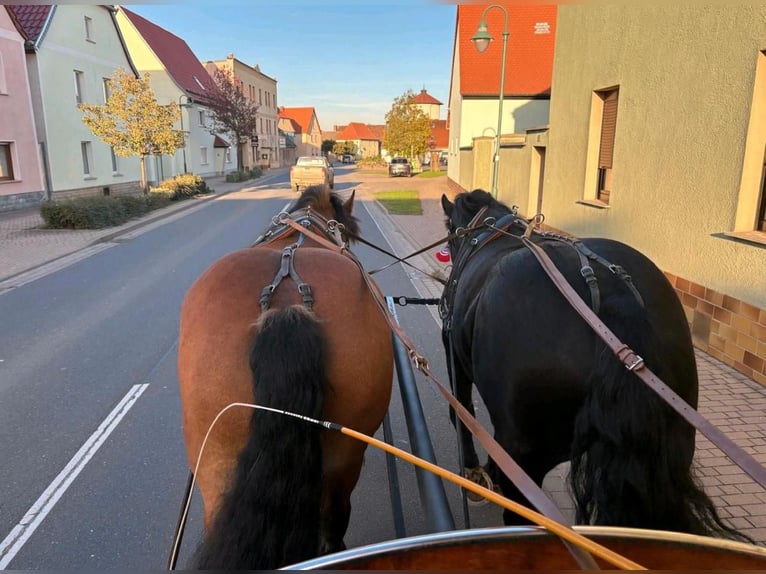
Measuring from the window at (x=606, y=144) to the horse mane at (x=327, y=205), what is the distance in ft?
18.2

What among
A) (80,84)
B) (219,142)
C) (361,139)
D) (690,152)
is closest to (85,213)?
(80,84)

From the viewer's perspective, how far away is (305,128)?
9350 cm

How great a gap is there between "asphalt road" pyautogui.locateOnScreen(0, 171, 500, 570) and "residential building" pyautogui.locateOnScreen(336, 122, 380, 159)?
4280 inches

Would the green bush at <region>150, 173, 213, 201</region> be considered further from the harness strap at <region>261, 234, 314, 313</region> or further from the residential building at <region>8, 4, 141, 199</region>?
the harness strap at <region>261, 234, 314, 313</region>

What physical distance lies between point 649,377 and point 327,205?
285 centimetres

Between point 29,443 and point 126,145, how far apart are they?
1875 cm

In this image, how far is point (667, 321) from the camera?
85.8 inches

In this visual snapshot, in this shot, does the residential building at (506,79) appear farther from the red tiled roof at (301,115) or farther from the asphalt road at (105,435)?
the red tiled roof at (301,115)

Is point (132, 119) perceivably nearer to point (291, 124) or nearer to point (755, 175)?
point (755, 175)

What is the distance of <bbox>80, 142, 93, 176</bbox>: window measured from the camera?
2302 centimetres

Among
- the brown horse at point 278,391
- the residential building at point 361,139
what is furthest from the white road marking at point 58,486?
the residential building at point 361,139

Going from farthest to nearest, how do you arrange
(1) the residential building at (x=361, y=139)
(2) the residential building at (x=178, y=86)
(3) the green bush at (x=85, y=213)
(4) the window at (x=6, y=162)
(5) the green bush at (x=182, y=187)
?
(1) the residential building at (x=361, y=139), (2) the residential building at (x=178, y=86), (5) the green bush at (x=182, y=187), (4) the window at (x=6, y=162), (3) the green bush at (x=85, y=213)

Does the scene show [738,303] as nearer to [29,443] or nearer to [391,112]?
[29,443]

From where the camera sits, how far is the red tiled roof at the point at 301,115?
9356 centimetres
